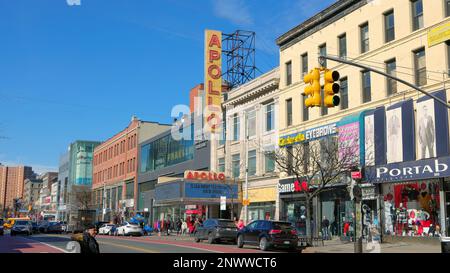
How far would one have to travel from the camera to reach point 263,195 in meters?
44.8

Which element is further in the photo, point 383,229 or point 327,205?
point 327,205

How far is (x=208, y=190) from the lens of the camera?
1902 inches

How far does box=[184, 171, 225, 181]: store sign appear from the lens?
156 ft

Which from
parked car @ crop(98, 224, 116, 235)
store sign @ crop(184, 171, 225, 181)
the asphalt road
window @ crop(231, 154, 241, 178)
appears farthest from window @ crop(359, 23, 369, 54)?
parked car @ crop(98, 224, 116, 235)

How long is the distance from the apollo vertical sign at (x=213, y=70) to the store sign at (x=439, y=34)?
2270 centimetres

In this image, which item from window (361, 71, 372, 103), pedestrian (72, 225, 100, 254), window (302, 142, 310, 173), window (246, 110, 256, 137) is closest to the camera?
pedestrian (72, 225, 100, 254)

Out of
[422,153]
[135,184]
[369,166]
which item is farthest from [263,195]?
[135,184]

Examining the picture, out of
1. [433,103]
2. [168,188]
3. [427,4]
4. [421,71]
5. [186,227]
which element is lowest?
[186,227]

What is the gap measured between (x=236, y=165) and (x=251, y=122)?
471cm

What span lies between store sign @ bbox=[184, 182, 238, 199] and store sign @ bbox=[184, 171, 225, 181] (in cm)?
57

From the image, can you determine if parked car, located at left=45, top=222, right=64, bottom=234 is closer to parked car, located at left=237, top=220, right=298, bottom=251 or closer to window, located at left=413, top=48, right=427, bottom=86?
parked car, located at left=237, top=220, right=298, bottom=251

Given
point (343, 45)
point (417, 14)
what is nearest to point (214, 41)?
point (343, 45)
